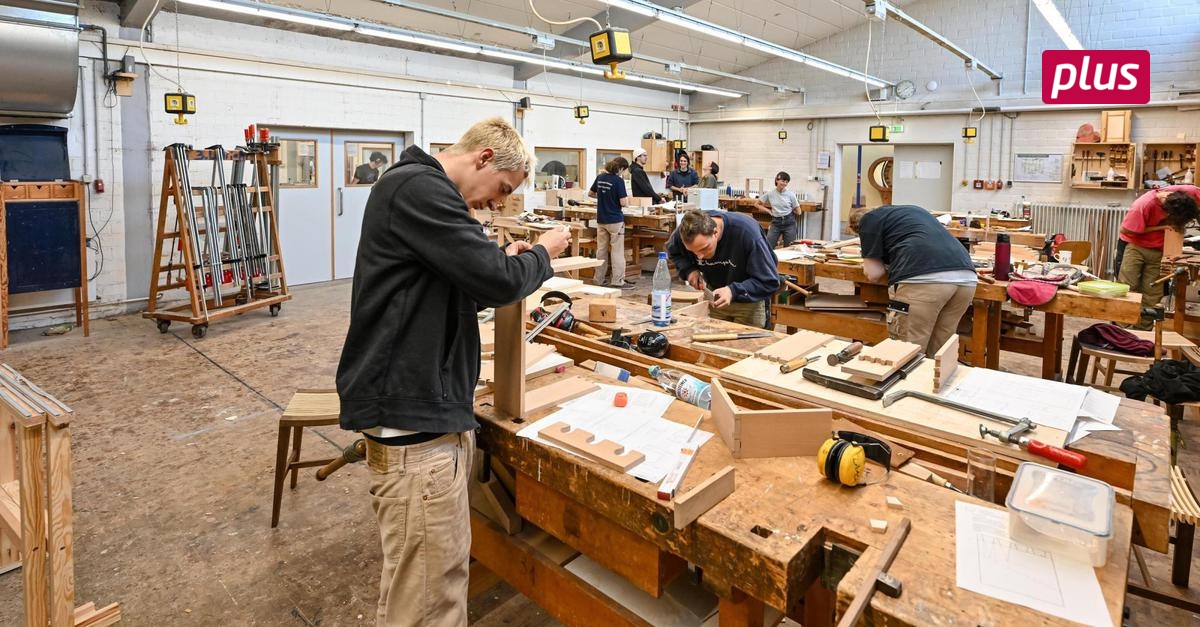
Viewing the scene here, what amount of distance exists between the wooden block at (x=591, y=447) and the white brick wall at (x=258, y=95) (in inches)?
252

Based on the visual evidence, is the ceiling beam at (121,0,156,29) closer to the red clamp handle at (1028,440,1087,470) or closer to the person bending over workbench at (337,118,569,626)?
the person bending over workbench at (337,118,569,626)

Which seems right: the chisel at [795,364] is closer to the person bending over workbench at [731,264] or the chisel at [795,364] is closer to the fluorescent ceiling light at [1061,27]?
the person bending over workbench at [731,264]

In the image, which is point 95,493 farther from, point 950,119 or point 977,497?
point 950,119

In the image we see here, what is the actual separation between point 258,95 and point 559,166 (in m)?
5.03

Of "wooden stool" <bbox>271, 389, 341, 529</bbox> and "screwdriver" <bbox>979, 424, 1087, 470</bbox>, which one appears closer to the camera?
"screwdriver" <bbox>979, 424, 1087, 470</bbox>

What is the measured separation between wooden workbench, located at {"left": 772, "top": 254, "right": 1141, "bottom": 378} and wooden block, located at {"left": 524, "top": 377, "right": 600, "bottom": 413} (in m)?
2.58

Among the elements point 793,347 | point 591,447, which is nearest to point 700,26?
point 793,347

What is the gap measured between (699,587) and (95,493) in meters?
2.85

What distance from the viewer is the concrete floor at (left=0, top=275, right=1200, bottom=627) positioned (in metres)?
2.36

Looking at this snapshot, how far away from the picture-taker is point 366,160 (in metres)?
8.76

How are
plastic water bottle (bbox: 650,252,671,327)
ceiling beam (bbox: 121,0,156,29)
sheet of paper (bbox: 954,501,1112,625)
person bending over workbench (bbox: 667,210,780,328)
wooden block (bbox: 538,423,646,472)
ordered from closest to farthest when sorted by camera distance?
sheet of paper (bbox: 954,501,1112,625) < wooden block (bbox: 538,423,646,472) < plastic water bottle (bbox: 650,252,671,327) < person bending over workbench (bbox: 667,210,780,328) < ceiling beam (bbox: 121,0,156,29)

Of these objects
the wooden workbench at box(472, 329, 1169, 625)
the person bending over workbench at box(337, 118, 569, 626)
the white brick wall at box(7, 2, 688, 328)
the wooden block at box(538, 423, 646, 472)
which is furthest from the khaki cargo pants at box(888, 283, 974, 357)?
the white brick wall at box(7, 2, 688, 328)

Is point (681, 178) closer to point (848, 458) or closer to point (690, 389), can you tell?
point (690, 389)

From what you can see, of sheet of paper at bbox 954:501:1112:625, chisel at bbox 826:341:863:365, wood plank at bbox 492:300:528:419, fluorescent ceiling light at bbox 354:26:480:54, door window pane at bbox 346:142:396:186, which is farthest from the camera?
door window pane at bbox 346:142:396:186
